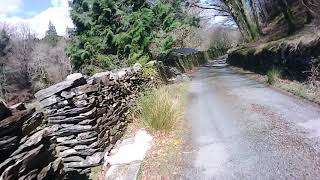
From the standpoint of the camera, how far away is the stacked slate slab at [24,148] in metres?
3.91

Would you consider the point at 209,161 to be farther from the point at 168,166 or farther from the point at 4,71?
the point at 4,71

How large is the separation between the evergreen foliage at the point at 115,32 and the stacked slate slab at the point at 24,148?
13.6 metres

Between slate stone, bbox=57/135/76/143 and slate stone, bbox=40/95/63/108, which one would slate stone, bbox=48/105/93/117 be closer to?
slate stone, bbox=40/95/63/108

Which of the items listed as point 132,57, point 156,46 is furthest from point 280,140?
point 156,46

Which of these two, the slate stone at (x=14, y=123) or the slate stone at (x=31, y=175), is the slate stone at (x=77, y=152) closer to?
the slate stone at (x=31, y=175)

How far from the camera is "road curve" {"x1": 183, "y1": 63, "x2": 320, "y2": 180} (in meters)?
5.88

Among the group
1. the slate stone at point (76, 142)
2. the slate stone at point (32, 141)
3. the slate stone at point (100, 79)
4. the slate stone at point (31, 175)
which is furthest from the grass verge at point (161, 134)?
the slate stone at point (31, 175)

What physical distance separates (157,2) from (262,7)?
24.9 meters

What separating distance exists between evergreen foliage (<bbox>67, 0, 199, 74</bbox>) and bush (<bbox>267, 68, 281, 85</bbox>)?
5.92m

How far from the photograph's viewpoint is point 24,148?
13.9ft

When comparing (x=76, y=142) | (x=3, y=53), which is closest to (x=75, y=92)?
(x=76, y=142)

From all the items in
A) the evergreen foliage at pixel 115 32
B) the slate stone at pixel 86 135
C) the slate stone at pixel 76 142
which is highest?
the evergreen foliage at pixel 115 32

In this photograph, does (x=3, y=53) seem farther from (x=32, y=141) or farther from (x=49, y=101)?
(x=32, y=141)

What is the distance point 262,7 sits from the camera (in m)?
42.9
